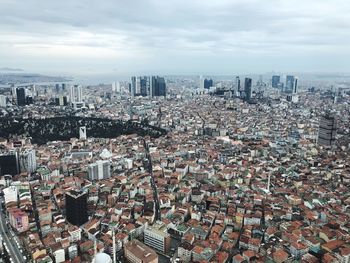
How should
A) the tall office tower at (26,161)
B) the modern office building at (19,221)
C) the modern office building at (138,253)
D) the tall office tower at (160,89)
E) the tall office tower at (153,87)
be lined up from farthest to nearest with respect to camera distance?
the tall office tower at (160,89) < the tall office tower at (153,87) < the tall office tower at (26,161) < the modern office building at (19,221) < the modern office building at (138,253)

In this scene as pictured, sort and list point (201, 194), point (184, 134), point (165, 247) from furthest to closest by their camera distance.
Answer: point (184, 134), point (201, 194), point (165, 247)

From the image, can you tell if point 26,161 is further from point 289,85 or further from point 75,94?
point 289,85

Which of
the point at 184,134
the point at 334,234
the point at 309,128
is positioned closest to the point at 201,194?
the point at 334,234

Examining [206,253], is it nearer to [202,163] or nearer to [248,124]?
[202,163]

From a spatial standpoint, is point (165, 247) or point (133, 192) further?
point (133, 192)

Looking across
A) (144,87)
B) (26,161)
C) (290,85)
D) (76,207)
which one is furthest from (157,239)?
(290,85)

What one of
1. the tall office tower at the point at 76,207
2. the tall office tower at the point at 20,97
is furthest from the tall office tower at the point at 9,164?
the tall office tower at the point at 20,97

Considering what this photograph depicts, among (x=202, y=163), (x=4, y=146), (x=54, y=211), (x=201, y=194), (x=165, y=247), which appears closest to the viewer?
(x=165, y=247)

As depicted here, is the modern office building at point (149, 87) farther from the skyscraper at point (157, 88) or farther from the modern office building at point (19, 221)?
the modern office building at point (19, 221)
